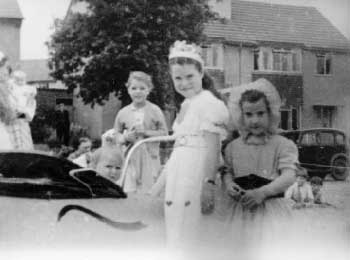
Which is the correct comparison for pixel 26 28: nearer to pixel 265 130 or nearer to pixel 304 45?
pixel 265 130

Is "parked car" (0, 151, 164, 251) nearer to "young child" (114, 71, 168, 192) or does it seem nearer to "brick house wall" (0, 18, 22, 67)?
"young child" (114, 71, 168, 192)

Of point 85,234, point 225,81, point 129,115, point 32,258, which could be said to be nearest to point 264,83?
point 225,81

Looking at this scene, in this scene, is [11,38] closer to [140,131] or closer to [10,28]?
[10,28]

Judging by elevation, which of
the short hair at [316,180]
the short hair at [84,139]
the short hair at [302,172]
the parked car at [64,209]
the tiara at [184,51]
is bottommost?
the parked car at [64,209]

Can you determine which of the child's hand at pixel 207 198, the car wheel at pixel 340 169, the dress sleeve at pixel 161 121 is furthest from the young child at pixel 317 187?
the dress sleeve at pixel 161 121

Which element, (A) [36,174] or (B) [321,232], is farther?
(B) [321,232]

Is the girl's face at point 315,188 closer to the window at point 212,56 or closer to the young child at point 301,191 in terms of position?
the young child at point 301,191

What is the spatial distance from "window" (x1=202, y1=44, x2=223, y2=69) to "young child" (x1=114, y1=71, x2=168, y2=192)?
258 millimetres

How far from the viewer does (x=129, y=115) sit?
2424 mm

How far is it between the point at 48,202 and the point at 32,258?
0.27m

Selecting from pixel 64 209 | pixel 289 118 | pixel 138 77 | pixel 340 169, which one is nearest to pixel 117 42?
pixel 138 77

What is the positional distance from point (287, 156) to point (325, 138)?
0.31 m

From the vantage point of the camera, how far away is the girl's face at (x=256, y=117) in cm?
247

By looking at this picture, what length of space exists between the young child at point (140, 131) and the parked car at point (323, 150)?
1.87 feet
